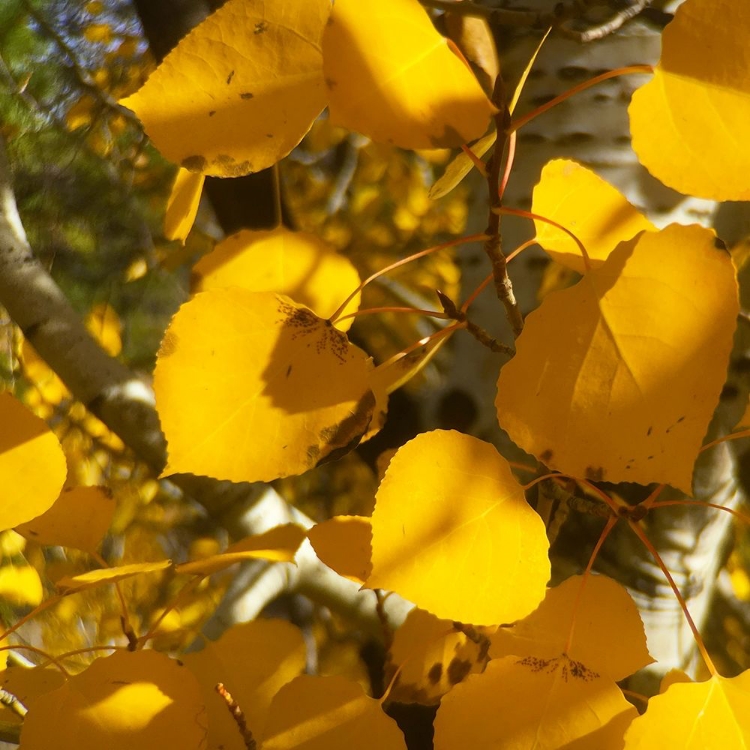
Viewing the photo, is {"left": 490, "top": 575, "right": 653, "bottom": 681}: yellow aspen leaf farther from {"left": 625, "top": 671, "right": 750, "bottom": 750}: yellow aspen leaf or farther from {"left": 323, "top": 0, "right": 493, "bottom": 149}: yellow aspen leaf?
{"left": 323, "top": 0, "right": 493, "bottom": 149}: yellow aspen leaf

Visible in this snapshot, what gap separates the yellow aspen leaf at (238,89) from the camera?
228mm

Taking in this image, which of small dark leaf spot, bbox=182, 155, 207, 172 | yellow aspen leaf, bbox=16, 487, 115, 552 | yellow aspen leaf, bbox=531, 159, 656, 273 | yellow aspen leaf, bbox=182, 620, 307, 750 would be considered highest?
small dark leaf spot, bbox=182, 155, 207, 172

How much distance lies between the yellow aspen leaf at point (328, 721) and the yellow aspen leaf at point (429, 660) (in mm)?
145

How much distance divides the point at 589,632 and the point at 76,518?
0.89ft

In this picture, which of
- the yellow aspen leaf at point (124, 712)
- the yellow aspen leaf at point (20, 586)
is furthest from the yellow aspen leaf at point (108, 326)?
the yellow aspen leaf at point (124, 712)

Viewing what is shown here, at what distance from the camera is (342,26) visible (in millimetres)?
198

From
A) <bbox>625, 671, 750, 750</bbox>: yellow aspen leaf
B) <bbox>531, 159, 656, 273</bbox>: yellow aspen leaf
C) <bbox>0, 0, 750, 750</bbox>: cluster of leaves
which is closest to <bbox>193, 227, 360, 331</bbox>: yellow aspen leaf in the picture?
<bbox>0, 0, 750, 750</bbox>: cluster of leaves

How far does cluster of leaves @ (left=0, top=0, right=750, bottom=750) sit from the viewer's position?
0.21 metres

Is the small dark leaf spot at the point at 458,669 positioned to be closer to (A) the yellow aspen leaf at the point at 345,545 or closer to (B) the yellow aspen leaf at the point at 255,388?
(A) the yellow aspen leaf at the point at 345,545

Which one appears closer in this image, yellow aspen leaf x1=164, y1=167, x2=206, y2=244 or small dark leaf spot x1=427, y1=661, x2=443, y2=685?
yellow aspen leaf x1=164, y1=167, x2=206, y2=244

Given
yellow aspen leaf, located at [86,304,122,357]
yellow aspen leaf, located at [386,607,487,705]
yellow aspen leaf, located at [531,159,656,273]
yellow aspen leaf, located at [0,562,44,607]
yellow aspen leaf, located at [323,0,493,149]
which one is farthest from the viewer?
yellow aspen leaf, located at [86,304,122,357]

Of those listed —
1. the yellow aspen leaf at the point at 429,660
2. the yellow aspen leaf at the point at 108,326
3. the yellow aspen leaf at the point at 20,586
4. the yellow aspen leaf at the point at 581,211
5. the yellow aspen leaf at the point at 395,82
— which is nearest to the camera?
the yellow aspen leaf at the point at 395,82

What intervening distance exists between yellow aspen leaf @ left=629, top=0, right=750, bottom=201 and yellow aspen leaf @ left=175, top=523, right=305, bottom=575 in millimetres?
234

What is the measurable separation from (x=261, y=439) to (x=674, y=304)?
0.15 m
